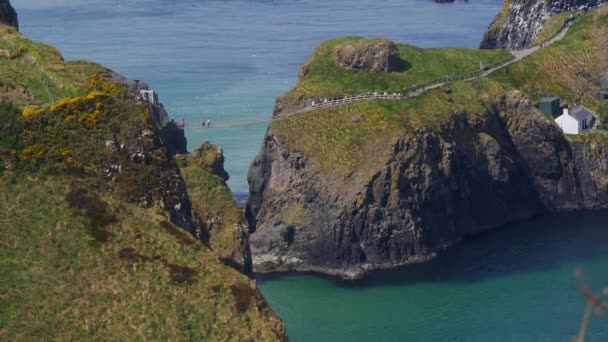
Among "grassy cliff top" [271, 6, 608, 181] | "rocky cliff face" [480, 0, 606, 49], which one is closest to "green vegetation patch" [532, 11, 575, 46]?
"grassy cliff top" [271, 6, 608, 181]

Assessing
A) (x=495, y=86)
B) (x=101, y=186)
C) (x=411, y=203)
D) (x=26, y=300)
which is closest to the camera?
(x=26, y=300)

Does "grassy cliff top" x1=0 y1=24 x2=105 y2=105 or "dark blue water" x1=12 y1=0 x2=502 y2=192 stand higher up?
"dark blue water" x1=12 y1=0 x2=502 y2=192

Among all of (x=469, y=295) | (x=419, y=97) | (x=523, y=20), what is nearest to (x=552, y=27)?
(x=523, y=20)

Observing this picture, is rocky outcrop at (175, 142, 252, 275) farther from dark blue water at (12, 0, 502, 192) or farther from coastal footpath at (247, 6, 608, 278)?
dark blue water at (12, 0, 502, 192)

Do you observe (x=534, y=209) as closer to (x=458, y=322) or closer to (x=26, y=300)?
(x=458, y=322)

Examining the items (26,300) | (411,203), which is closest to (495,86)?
(411,203)

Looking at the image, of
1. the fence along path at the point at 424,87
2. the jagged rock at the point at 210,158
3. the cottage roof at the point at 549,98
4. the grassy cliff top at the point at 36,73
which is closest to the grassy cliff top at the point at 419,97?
the fence along path at the point at 424,87

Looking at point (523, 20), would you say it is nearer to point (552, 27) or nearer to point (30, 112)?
point (552, 27)
